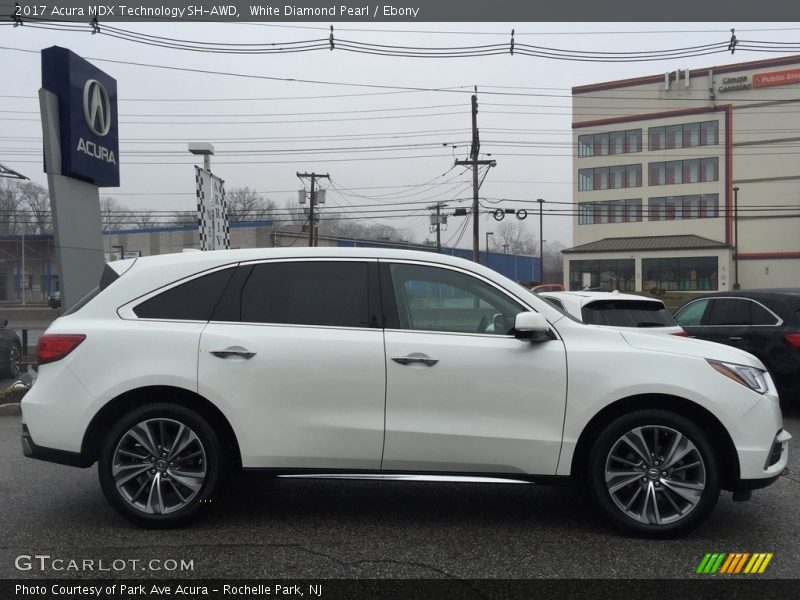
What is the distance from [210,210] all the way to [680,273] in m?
53.2

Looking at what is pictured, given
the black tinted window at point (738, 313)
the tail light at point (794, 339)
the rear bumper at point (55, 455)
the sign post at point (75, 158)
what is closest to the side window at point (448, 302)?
the rear bumper at point (55, 455)

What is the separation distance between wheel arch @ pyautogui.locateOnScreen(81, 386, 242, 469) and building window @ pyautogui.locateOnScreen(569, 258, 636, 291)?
2272 inches

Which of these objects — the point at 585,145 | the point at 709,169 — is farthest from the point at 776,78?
the point at 585,145

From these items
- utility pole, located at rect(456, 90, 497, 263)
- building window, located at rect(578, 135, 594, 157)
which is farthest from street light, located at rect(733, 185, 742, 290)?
utility pole, located at rect(456, 90, 497, 263)

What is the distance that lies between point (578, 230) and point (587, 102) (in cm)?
1203

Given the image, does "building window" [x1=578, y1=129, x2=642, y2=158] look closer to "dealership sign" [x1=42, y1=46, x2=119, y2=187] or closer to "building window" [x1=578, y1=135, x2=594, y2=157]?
"building window" [x1=578, y1=135, x2=594, y2=157]

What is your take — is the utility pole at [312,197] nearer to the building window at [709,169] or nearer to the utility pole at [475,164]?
the utility pole at [475,164]

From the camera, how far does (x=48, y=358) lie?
A: 438cm

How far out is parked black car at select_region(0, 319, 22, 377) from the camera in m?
12.1

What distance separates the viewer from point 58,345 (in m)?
4.38

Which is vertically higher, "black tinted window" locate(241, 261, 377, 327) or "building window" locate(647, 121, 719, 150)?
"building window" locate(647, 121, 719, 150)

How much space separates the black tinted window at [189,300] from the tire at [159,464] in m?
0.61

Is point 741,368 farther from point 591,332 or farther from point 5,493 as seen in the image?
point 5,493

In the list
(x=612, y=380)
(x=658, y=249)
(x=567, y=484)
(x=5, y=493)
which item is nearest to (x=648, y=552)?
(x=567, y=484)
